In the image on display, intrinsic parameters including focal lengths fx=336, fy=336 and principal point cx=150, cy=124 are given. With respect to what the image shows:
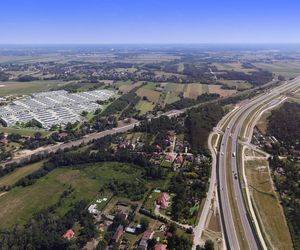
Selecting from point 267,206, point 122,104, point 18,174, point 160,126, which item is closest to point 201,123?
point 160,126

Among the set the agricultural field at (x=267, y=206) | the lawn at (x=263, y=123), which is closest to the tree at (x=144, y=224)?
the agricultural field at (x=267, y=206)

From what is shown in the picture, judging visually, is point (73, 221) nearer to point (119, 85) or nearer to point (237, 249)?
point (237, 249)

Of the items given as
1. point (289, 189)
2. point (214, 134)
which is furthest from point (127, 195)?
point (214, 134)

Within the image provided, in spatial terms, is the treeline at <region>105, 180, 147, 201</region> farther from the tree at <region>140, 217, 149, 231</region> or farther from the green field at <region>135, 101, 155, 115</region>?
the green field at <region>135, 101, 155, 115</region>

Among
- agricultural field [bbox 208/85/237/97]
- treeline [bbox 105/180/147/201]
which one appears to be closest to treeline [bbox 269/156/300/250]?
treeline [bbox 105/180/147/201]

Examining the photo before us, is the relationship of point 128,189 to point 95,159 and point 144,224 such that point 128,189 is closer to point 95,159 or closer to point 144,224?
point 144,224

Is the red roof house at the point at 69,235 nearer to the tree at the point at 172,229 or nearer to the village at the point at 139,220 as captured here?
the village at the point at 139,220

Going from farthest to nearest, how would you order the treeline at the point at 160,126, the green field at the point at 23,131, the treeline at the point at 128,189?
the green field at the point at 23,131 < the treeline at the point at 160,126 < the treeline at the point at 128,189

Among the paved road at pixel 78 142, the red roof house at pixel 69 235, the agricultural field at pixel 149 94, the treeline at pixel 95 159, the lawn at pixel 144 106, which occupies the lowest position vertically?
the agricultural field at pixel 149 94
